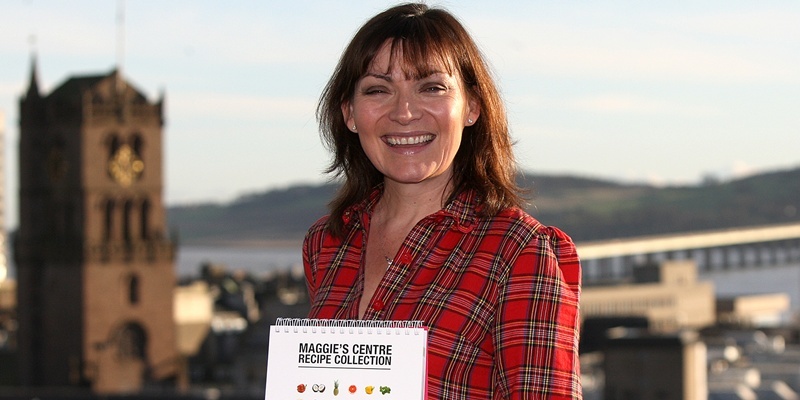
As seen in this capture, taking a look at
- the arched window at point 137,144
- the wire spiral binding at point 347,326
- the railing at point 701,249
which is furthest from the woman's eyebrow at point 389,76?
the railing at point 701,249

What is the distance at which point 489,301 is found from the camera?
2.84 meters

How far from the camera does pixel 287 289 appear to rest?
98250mm

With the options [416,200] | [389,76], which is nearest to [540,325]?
[416,200]

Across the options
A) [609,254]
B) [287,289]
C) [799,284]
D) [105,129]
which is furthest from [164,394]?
[799,284]

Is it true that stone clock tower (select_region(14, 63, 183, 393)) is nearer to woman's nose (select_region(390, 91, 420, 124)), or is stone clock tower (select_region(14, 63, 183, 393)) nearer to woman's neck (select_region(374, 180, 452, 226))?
woman's neck (select_region(374, 180, 452, 226))

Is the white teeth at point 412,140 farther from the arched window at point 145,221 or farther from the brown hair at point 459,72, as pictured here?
the arched window at point 145,221

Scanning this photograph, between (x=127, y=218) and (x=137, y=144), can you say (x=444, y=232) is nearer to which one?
(x=137, y=144)

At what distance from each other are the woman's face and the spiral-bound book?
37 cm

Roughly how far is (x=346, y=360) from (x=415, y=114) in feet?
1.65

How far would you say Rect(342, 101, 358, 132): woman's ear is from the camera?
318cm

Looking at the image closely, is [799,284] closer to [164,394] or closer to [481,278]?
[164,394]

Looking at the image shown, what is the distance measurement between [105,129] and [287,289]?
34.4 meters

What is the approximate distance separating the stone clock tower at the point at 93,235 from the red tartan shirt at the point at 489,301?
62066mm

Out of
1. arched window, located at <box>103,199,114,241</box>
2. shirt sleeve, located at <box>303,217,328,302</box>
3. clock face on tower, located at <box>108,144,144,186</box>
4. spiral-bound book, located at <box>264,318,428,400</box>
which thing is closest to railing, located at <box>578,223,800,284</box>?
arched window, located at <box>103,199,114,241</box>
